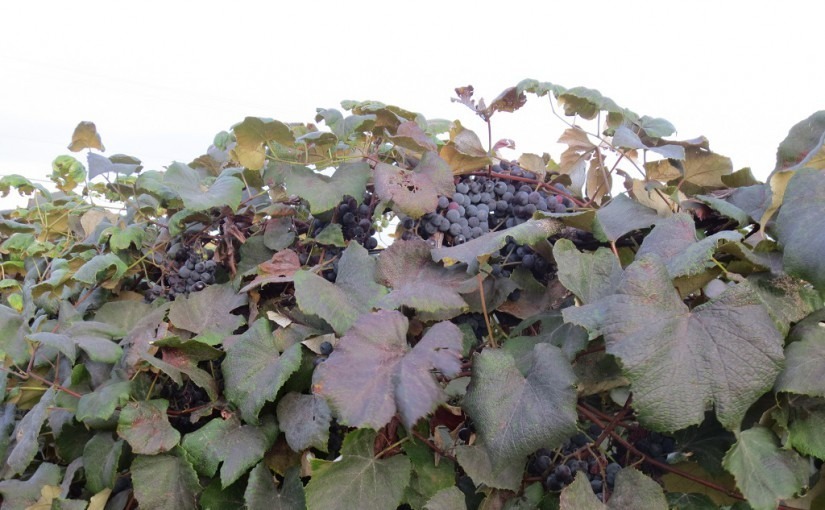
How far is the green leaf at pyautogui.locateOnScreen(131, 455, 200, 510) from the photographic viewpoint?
951mm

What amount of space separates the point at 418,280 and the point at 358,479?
28 cm

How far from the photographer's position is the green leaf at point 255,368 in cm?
88

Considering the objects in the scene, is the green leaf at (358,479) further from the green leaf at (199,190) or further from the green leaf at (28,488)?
the green leaf at (28,488)

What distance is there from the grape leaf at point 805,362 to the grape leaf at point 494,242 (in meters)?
0.32

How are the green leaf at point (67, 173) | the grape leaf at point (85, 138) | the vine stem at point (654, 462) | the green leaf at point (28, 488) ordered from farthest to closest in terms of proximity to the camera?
the green leaf at point (67, 173) < the grape leaf at point (85, 138) < the green leaf at point (28, 488) < the vine stem at point (654, 462)

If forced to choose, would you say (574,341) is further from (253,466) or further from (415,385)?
(253,466)

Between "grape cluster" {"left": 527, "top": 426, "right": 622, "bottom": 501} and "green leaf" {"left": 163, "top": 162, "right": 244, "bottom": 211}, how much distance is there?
0.66 meters

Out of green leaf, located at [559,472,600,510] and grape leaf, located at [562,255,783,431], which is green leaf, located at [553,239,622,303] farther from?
green leaf, located at [559,472,600,510]

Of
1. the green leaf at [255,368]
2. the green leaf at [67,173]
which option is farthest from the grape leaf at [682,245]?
the green leaf at [67,173]

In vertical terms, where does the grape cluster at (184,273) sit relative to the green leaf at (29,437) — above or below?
above

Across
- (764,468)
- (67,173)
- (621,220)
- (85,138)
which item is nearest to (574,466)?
(764,468)

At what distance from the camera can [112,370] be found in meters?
1.14

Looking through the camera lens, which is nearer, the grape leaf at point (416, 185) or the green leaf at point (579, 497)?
the green leaf at point (579, 497)

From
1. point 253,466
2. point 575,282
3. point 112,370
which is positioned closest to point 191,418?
point 253,466
